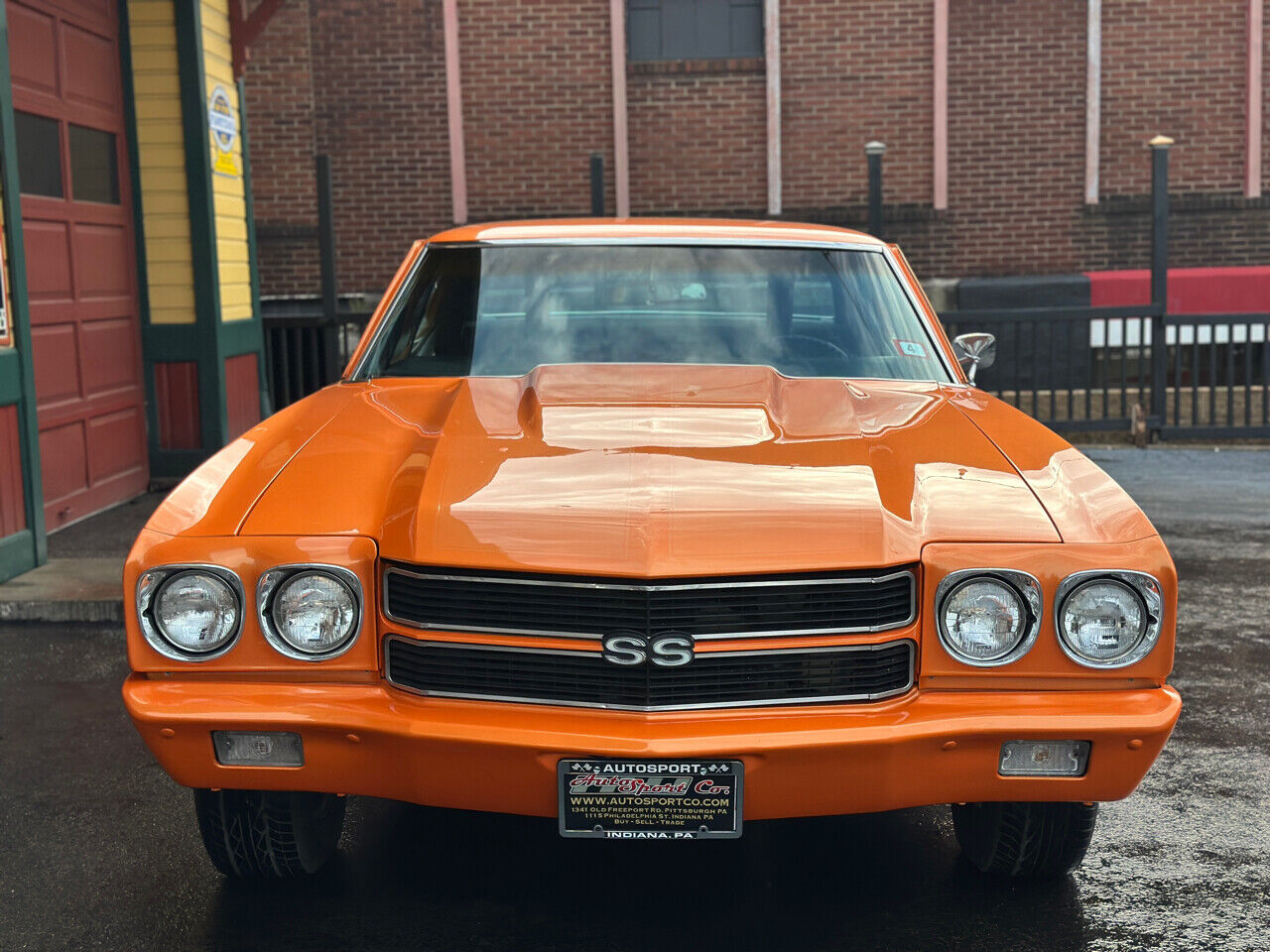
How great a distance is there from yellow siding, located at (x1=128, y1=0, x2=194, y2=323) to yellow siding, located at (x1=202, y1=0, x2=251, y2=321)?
24 cm

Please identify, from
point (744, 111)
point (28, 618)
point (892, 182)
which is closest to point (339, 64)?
point (744, 111)

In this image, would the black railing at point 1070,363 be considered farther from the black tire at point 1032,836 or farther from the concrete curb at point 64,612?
the black tire at point 1032,836

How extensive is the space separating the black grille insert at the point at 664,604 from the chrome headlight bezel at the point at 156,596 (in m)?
0.37

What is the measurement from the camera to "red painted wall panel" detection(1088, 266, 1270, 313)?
49.9 feet

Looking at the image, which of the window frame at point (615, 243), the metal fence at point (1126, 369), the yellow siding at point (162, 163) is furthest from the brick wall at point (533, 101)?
the window frame at point (615, 243)

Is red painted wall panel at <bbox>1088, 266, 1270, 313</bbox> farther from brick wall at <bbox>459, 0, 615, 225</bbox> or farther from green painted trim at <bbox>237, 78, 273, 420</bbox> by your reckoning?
green painted trim at <bbox>237, 78, 273, 420</bbox>

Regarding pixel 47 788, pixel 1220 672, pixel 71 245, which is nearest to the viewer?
pixel 47 788

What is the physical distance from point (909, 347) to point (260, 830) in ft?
7.59

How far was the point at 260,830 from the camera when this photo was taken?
339 centimetres

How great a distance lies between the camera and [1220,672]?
5.49 meters

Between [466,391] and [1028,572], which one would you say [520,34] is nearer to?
[466,391]

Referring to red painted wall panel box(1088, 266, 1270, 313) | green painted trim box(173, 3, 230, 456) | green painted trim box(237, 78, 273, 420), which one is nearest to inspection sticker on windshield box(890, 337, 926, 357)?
green painted trim box(173, 3, 230, 456)

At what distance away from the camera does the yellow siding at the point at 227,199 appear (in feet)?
33.2

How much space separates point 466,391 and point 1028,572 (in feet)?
5.46
